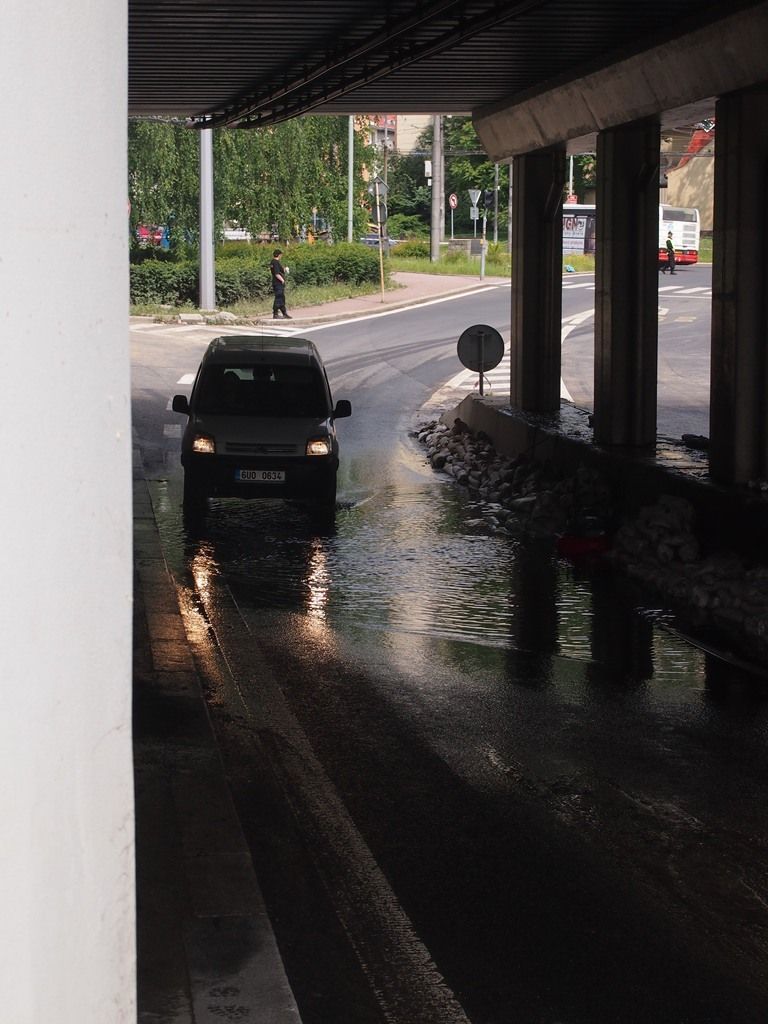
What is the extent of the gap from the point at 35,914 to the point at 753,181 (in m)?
11.9

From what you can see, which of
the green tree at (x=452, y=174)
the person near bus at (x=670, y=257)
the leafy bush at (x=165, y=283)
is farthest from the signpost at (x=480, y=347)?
the green tree at (x=452, y=174)

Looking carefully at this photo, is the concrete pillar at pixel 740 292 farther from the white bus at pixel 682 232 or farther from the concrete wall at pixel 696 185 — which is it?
the concrete wall at pixel 696 185

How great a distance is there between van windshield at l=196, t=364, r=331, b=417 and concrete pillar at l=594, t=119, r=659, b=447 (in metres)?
3.41

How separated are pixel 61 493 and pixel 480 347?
18755 mm

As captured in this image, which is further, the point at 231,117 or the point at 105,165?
the point at 231,117

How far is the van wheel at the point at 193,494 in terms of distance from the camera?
16219 millimetres

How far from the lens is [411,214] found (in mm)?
107750

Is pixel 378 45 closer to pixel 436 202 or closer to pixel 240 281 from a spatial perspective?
pixel 240 281

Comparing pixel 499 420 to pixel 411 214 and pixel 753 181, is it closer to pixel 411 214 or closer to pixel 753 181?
pixel 753 181

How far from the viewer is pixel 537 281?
864 inches

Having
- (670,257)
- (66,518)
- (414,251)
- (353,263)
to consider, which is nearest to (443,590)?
(66,518)

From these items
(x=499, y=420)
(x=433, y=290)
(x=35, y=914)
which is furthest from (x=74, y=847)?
(x=433, y=290)

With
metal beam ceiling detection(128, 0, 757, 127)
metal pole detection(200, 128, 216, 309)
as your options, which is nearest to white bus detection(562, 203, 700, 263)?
metal pole detection(200, 128, 216, 309)

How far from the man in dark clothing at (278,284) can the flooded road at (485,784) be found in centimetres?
2935
